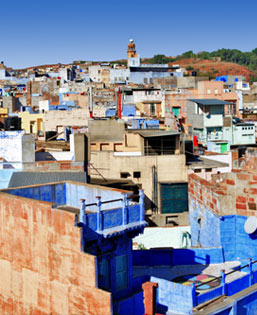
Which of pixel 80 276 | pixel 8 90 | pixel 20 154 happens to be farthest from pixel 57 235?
pixel 8 90

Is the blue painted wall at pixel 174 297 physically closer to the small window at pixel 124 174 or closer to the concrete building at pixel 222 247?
the concrete building at pixel 222 247

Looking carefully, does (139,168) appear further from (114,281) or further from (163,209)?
(114,281)

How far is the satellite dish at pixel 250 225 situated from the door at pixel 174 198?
13.4m

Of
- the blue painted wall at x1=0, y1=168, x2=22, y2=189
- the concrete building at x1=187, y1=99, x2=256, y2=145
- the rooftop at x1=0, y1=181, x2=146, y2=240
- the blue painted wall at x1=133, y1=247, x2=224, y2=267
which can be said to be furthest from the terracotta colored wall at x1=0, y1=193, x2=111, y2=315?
the concrete building at x1=187, y1=99, x2=256, y2=145

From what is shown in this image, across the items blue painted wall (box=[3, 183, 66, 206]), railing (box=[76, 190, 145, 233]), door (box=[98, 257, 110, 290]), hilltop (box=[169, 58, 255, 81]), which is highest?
hilltop (box=[169, 58, 255, 81])

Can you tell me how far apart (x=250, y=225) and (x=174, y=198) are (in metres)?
13.7

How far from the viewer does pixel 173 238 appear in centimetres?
1948

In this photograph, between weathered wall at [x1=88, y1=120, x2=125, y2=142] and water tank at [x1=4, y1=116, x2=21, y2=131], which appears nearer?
water tank at [x1=4, y1=116, x2=21, y2=131]

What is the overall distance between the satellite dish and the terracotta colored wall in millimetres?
5831

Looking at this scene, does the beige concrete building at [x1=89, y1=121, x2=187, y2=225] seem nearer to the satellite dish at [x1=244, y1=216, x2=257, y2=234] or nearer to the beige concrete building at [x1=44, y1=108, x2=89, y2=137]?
the satellite dish at [x1=244, y1=216, x2=257, y2=234]

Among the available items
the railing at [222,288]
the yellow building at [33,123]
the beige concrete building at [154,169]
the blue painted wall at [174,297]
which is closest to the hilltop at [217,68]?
the yellow building at [33,123]

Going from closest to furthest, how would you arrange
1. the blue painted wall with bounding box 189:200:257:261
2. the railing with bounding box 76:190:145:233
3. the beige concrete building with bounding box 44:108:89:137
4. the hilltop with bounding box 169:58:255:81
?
the railing with bounding box 76:190:145:233 → the blue painted wall with bounding box 189:200:257:261 → the beige concrete building with bounding box 44:108:89:137 → the hilltop with bounding box 169:58:255:81

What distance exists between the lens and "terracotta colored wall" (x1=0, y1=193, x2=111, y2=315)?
34.2 ft

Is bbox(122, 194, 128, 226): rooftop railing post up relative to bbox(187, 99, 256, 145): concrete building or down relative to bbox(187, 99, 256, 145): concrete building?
down
